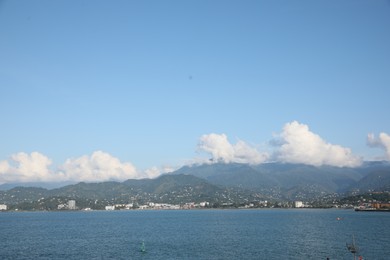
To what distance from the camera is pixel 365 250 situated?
307 ft

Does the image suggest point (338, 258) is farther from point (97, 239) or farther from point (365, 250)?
point (97, 239)

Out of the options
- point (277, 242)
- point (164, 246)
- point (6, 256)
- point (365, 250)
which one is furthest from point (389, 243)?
point (6, 256)

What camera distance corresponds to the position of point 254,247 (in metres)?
101

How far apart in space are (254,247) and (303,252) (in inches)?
541

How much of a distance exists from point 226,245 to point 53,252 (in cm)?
4042

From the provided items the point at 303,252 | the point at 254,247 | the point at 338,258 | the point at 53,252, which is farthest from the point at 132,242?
the point at 338,258

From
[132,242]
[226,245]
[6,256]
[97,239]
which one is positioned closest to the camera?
[6,256]

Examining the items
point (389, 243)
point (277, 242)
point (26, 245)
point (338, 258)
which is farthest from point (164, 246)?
point (389, 243)

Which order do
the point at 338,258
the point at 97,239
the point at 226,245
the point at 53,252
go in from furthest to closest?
1. the point at 97,239
2. the point at 226,245
3. the point at 53,252
4. the point at 338,258

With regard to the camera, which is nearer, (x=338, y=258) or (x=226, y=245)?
(x=338, y=258)

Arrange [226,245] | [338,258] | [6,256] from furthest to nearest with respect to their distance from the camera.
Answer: [226,245] < [6,256] < [338,258]

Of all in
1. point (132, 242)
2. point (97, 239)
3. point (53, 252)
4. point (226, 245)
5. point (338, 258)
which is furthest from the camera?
point (97, 239)

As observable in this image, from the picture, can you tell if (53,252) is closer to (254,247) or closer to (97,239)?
(97,239)

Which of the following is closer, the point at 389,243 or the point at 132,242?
the point at 389,243
